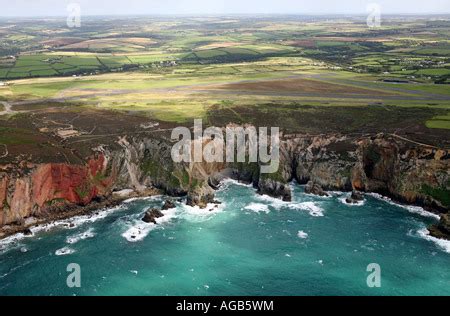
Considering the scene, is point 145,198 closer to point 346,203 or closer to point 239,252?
point 239,252

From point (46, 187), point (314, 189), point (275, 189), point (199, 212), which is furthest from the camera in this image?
point (314, 189)

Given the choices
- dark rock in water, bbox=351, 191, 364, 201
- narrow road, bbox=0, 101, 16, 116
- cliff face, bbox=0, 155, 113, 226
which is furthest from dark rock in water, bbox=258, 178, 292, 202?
narrow road, bbox=0, 101, 16, 116

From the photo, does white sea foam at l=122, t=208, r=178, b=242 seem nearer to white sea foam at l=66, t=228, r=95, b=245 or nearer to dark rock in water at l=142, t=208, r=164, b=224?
dark rock in water at l=142, t=208, r=164, b=224

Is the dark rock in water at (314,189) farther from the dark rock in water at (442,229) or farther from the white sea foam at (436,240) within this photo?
the dark rock in water at (442,229)

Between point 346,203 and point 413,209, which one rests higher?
point 346,203

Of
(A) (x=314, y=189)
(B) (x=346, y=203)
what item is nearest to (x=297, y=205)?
(A) (x=314, y=189)

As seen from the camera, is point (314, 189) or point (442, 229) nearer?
point (442, 229)
